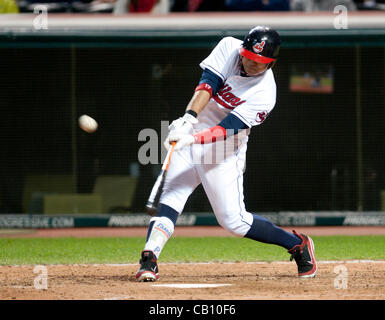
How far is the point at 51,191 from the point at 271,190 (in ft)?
8.38

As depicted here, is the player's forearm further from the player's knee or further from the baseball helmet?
the player's knee

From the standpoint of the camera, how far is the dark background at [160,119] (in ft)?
28.5

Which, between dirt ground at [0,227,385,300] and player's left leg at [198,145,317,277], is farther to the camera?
player's left leg at [198,145,317,277]

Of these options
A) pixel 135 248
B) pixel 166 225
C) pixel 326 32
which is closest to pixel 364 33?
pixel 326 32

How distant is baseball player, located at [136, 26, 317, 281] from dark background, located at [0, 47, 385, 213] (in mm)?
3928

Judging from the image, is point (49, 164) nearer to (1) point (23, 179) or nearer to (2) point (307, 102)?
(1) point (23, 179)

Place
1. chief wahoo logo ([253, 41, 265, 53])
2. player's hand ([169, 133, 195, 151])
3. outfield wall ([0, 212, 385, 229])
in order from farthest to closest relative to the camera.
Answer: outfield wall ([0, 212, 385, 229])
chief wahoo logo ([253, 41, 265, 53])
player's hand ([169, 133, 195, 151])

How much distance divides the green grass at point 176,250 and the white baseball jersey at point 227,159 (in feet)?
4.87

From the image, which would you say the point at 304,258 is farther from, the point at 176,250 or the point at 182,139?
the point at 176,250

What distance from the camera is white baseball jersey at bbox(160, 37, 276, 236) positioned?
15.4 ft

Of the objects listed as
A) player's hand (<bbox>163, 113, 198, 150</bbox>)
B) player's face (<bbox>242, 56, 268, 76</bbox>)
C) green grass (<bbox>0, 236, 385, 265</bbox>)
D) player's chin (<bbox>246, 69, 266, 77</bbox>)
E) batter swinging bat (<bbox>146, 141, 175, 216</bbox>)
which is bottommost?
green grass (<bbox>0, 236, 385, 265</bbox>)

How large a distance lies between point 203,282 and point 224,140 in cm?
93

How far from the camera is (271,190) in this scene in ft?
28.9

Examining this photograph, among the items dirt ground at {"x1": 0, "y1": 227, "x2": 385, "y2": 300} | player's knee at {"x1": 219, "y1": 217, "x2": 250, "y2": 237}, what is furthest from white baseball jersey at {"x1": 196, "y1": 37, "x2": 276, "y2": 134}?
dirt ground at {"x1": 0, "y1": 227, "x2": 385, "y2": 300}
